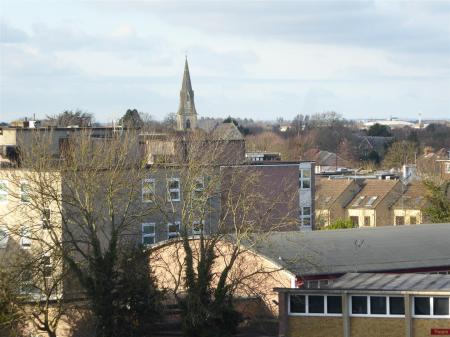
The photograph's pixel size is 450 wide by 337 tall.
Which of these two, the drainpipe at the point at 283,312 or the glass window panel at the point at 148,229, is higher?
the glass window panel at the point at 148,229

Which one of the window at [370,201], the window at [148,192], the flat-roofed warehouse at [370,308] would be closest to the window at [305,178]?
the window at [148,192]

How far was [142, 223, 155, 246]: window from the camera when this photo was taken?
145 feet

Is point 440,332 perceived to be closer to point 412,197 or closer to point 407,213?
point 407,213

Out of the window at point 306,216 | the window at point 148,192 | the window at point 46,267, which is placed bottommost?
the window at point 46,267

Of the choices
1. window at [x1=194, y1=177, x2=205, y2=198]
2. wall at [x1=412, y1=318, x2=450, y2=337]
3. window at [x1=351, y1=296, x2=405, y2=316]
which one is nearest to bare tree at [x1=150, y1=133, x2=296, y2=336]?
window at [x1=194, y1=177, x2=205, y2=198]

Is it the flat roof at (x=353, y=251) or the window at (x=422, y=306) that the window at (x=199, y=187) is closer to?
the flat roof at (x=353, y=251)

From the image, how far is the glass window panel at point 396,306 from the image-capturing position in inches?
1164

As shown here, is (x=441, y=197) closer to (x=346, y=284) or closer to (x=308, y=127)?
(x=346, y=284)

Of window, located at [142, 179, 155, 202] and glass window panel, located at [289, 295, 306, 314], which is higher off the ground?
window, located at [142, 179, 155, 202]

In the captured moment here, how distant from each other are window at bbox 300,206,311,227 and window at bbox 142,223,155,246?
42.1 ft

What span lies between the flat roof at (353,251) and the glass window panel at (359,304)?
107 inches

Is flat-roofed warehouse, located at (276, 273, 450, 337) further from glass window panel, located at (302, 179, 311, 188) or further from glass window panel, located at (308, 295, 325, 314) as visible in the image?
glass window panel, located at (302, 179, 311, 188)

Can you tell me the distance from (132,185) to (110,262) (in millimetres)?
3544

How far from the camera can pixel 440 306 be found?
29094 millimetres
